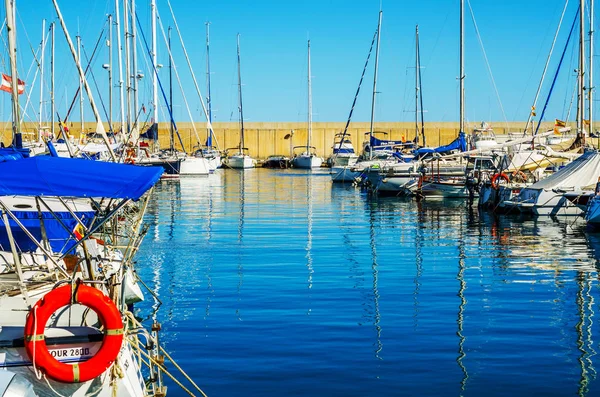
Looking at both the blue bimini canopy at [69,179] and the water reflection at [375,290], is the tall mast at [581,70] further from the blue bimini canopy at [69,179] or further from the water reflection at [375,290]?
the blue bimini canopy at [69,179]

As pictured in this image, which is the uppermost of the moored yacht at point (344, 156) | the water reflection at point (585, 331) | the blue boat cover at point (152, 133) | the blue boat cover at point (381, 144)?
the blue boat cover at point (152, 133)

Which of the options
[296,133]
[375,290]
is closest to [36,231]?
[375,290]

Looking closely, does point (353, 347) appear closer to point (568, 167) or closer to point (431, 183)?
point (568, 167)

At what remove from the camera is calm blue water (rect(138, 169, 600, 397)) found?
10867 millimetres

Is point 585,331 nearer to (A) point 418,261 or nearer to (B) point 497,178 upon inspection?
(A) point 418,261

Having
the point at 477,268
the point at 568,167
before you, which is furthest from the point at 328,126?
the point at 477,268

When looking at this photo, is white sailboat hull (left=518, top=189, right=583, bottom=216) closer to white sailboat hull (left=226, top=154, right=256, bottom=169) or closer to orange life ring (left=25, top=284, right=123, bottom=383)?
orange life ring (left=25, top=284, right=123, bottom=383)

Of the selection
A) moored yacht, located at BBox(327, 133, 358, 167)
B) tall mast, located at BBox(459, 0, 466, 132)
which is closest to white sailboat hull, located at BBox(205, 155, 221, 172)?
moored yacht, located at BBox(327, 133, 358, 167)

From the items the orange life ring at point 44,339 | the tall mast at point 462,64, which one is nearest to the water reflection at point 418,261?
the orange life ring at point 44,339

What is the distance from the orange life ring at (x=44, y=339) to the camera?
321 inches

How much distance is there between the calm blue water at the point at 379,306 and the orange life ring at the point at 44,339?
2.13 m

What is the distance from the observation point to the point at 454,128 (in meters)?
93.9

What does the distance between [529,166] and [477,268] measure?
17.7m

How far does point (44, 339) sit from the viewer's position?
324 inches
